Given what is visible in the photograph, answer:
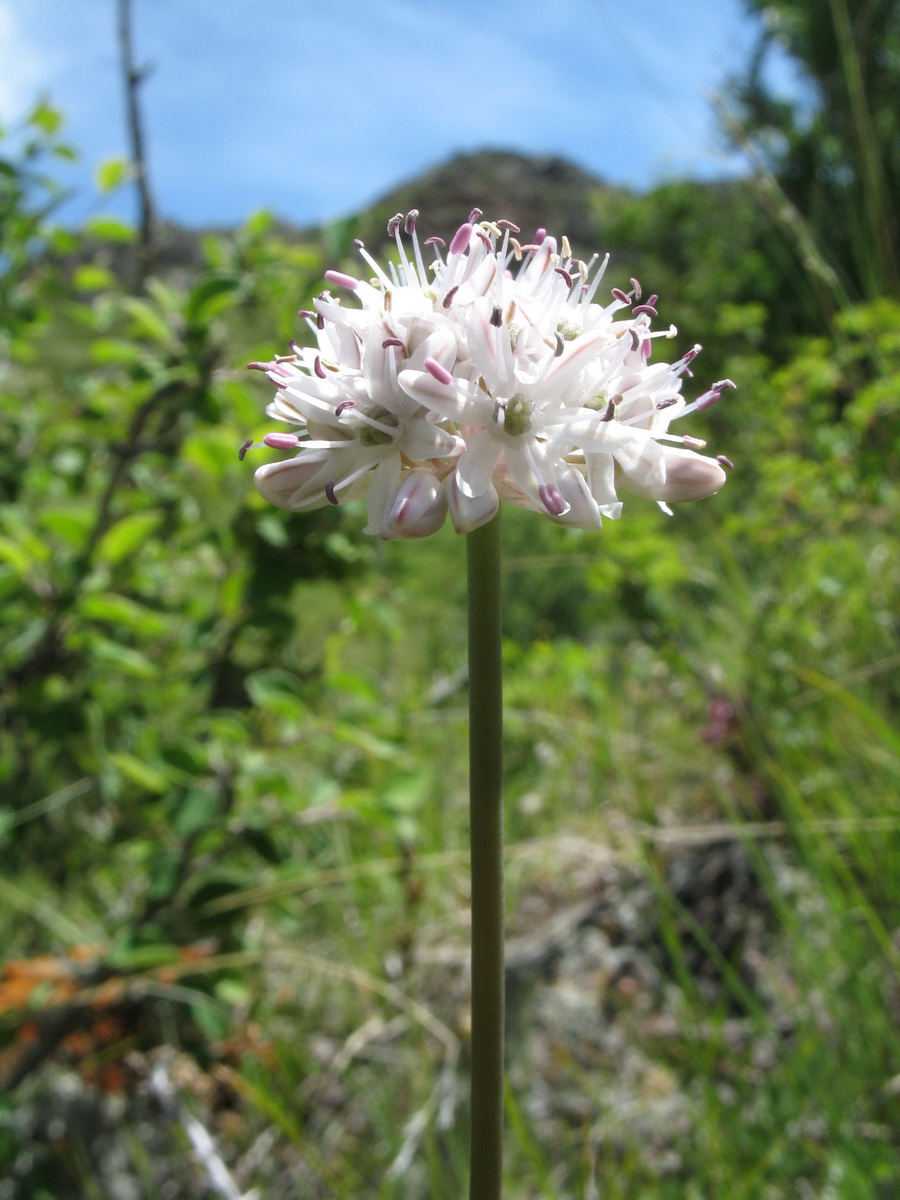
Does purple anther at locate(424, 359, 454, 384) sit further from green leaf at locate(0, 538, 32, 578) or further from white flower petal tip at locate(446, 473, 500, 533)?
green leaf at locate(0, 538, 32, 578)

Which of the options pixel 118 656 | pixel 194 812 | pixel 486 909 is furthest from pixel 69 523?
pixel 486 909

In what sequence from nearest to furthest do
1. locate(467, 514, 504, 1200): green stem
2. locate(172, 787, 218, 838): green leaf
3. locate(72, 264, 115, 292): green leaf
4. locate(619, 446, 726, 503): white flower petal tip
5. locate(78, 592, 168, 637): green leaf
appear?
locate(467, 514, 504, 1200): green stem → locate(619, 446, 726, 503): white flower petal tip → locate(172, 787, 218, 838): green leaf → locate(78, 592, 168, 637): green leaf → locate(72, 264, 115, 292): green leaf

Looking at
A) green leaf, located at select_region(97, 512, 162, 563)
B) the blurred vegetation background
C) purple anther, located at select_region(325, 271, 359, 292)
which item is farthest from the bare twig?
purple anther, located at select_region(325, 271, 359, 292)

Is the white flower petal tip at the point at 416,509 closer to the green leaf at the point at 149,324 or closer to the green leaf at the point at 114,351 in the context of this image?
the green leaf at the point at 149,324

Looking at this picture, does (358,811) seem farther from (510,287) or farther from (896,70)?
(896,70)

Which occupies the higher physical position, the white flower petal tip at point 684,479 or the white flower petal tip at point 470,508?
the white flower petal tip at point 684,479

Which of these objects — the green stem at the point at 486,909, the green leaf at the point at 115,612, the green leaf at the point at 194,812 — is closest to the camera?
the green stem at the point at 486,909

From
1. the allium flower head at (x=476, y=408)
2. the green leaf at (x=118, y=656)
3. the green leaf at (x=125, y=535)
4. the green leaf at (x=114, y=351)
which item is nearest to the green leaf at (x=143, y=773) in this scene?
the green leaf at (x=118, y=656)

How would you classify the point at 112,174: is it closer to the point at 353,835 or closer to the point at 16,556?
the point at 16,556
